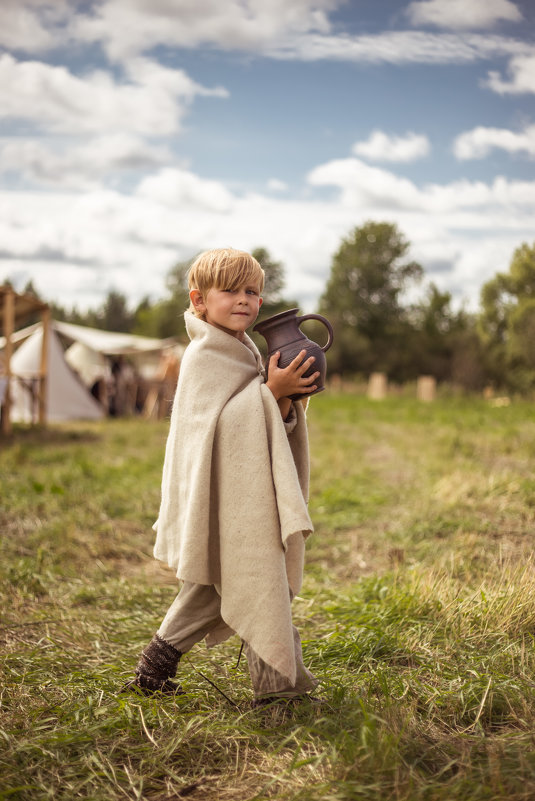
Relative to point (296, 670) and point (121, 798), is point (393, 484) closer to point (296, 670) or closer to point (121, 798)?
point (296, 670)

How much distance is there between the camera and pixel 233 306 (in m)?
2.53

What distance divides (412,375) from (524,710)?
154ft

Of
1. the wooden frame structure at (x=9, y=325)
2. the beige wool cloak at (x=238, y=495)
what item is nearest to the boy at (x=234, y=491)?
the beige wool cloak at (x=238, y=495)

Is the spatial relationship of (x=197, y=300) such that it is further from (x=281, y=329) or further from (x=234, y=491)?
(x=234, y=491)

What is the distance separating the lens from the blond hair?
8.15 feet

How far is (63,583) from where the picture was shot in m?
4.25

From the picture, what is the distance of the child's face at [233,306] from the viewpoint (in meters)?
2.52

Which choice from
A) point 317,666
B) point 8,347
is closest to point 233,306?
point 317,666

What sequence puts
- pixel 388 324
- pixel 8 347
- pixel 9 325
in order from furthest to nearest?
pixel 388 324 → pixel 9 325 → pixel 8 347

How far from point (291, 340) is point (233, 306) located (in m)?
0.23

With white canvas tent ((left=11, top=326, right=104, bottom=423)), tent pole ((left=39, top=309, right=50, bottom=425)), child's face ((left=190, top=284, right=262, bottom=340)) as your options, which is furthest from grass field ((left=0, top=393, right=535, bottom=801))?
white canvas tent ((left=11, top=326, right=104, bottom=423))

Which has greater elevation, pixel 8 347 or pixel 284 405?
pixel 284 405

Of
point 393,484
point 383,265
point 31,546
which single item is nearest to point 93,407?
point 393,484

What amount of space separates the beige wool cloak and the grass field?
0.35 metres
